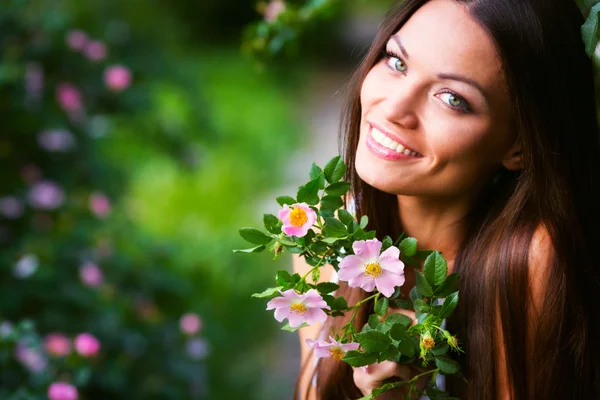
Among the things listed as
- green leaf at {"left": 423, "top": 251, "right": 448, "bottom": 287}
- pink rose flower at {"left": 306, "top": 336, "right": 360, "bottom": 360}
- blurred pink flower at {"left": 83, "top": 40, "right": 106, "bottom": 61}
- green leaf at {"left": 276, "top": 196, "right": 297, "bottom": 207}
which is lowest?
blurred pink flower at {"left": 83, "top": 40, "right": 106, "bottom": 61}

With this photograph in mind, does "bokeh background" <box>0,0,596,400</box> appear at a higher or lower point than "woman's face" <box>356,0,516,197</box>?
lower

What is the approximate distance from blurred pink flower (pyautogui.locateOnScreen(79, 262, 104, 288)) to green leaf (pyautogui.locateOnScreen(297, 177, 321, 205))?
1.57 m

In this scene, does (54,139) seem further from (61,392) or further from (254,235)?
(254,235)

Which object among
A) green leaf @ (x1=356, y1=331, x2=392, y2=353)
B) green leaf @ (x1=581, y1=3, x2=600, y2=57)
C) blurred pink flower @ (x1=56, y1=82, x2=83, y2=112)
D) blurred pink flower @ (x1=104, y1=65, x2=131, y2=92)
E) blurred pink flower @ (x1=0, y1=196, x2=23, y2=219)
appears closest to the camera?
green leaf @ (x1=356, y1=331, x2=392, y2=353)

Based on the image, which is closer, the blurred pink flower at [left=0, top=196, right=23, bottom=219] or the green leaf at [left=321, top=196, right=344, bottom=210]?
the green leaf at [left=321, top=196, right=344, bottom=210]

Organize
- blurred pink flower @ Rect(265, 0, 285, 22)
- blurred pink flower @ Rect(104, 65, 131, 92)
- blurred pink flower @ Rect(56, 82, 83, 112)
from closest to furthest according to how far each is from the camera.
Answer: blurred pink flower @ Rect(265, 0, 285, 22) < blurred pink flower @ Rect(56, 82, 83, 112) < blurred pink flower @ Rect(104, 65, 131, 92)

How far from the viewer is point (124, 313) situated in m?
2.69

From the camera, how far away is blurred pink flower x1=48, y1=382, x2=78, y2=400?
2.09 meters

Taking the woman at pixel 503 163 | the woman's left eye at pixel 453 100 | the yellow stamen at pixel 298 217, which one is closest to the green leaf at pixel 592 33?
the woman at pixel 503 163

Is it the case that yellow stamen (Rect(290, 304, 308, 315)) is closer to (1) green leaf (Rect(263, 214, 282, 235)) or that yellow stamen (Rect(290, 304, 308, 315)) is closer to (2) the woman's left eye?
(1) green leaf (Rect(263, 214, 282, 235))

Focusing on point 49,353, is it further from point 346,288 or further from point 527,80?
point 527,80

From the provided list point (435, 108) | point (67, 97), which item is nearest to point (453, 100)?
point (435, 108)

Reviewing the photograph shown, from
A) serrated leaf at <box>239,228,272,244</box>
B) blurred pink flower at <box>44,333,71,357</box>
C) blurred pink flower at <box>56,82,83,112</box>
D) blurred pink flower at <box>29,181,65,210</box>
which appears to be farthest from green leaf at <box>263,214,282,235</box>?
blurred pink flower at <box>56,82,83,112</box>

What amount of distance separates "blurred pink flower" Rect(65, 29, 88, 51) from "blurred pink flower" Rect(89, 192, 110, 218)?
1.68 feet
